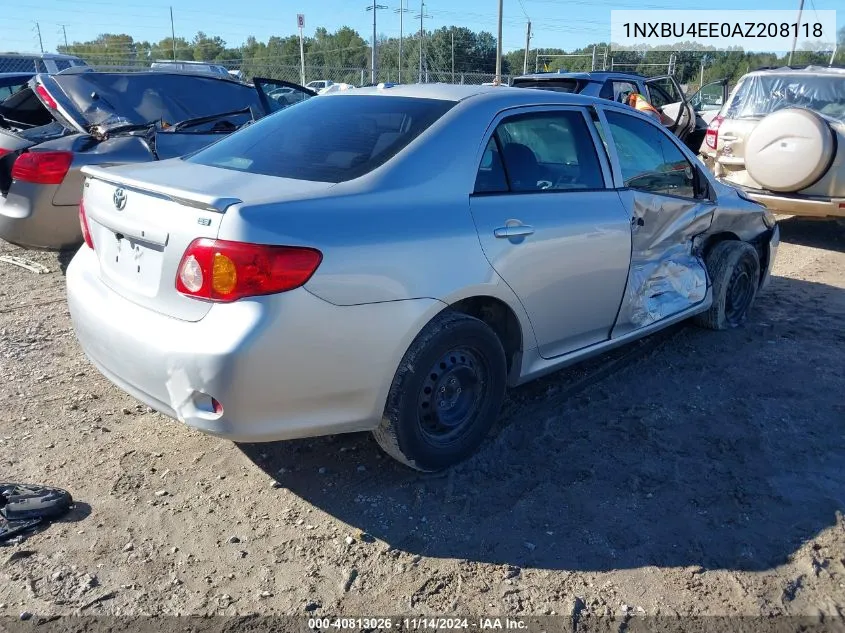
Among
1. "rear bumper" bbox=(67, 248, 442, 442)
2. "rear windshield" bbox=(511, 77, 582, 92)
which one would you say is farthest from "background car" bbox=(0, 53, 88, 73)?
"rear bumper" bbox=(67, 248, 442, 442)

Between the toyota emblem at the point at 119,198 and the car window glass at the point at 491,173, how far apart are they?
4.85ft

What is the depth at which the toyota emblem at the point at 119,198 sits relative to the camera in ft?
9.65

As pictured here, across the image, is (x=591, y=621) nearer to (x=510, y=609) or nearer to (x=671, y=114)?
(x=510, y=609)

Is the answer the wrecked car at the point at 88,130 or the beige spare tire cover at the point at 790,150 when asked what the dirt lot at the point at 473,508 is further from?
the beige spare tire cover at the point at 790,150

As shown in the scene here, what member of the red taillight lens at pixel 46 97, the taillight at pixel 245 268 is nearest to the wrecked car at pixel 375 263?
the taillight at pixel 245 268

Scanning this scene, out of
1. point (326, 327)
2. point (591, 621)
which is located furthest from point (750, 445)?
point (326, 327)

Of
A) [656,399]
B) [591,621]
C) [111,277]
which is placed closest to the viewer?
[591,621]

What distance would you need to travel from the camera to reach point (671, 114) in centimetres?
1193

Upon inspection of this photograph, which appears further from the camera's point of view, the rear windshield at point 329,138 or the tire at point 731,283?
the tire at point 731,283

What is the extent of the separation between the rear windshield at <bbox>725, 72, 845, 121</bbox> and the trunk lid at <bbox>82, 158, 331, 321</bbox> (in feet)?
23.0

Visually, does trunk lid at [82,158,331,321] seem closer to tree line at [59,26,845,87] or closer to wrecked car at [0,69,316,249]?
wrecked car at [0,69,316,249]

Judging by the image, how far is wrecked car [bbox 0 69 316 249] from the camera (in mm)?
5430

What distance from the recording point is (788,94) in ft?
27.3

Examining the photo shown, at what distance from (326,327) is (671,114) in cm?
1089
